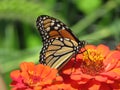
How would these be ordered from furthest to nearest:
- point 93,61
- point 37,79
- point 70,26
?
1. point 70,26
2. point 93,61
3. point 37,79

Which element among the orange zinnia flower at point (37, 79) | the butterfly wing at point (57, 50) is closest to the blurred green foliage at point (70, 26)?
the butterfly wing at point (57, 50)

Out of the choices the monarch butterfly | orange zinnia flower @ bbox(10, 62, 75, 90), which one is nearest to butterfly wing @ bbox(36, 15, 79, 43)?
the monarch butterfly

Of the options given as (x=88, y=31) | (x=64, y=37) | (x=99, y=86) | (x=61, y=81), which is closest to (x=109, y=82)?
(x=99, y=86)

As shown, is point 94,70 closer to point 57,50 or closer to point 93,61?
point 93,61

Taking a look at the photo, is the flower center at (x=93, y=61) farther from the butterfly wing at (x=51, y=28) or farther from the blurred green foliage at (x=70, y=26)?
the blurred green foliage at (x=70, y=26)

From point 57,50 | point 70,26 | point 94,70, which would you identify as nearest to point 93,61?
point 94,70

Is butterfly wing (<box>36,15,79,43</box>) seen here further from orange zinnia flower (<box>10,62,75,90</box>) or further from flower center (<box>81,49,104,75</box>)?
orange zinnia flower (<box>10,62,75,90</box>)
